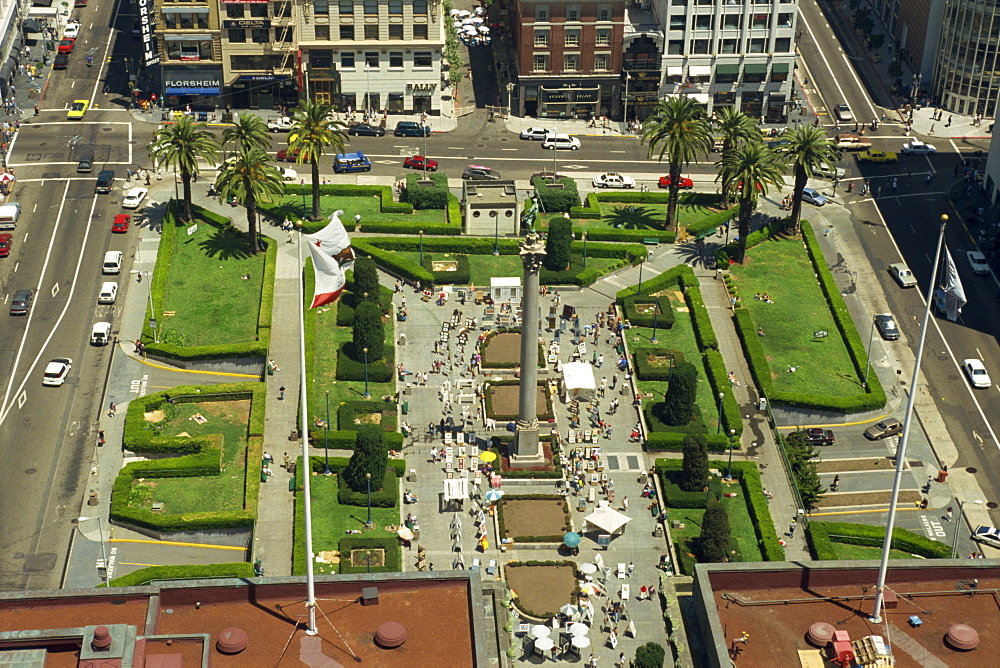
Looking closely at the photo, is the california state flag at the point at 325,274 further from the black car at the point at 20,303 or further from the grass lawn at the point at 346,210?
the grass lawn at the point at 346,210

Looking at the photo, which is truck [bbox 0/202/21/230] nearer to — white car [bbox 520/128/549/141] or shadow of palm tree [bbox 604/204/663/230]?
white car [bbox 520/128/549/141]

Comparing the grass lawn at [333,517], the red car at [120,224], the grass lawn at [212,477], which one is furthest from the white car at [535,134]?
the grass lawn at [333,517]

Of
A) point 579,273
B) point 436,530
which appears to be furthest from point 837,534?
point 579,273

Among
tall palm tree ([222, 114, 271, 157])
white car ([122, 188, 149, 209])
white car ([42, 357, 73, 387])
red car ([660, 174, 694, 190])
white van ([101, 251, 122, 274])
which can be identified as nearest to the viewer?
white car ([42, 357, 73, 387])

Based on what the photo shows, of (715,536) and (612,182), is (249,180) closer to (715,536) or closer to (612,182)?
(612,182)

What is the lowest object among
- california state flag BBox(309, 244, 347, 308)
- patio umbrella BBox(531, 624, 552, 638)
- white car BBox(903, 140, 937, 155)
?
patio umbrella BBox(531, 624, 552, 638)

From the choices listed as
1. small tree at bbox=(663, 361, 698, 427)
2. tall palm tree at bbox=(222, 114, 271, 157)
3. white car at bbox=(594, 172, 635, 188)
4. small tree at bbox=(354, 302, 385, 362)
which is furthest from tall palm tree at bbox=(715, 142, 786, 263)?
tall palm tree at bbox=(222, 114, 271, 157)
